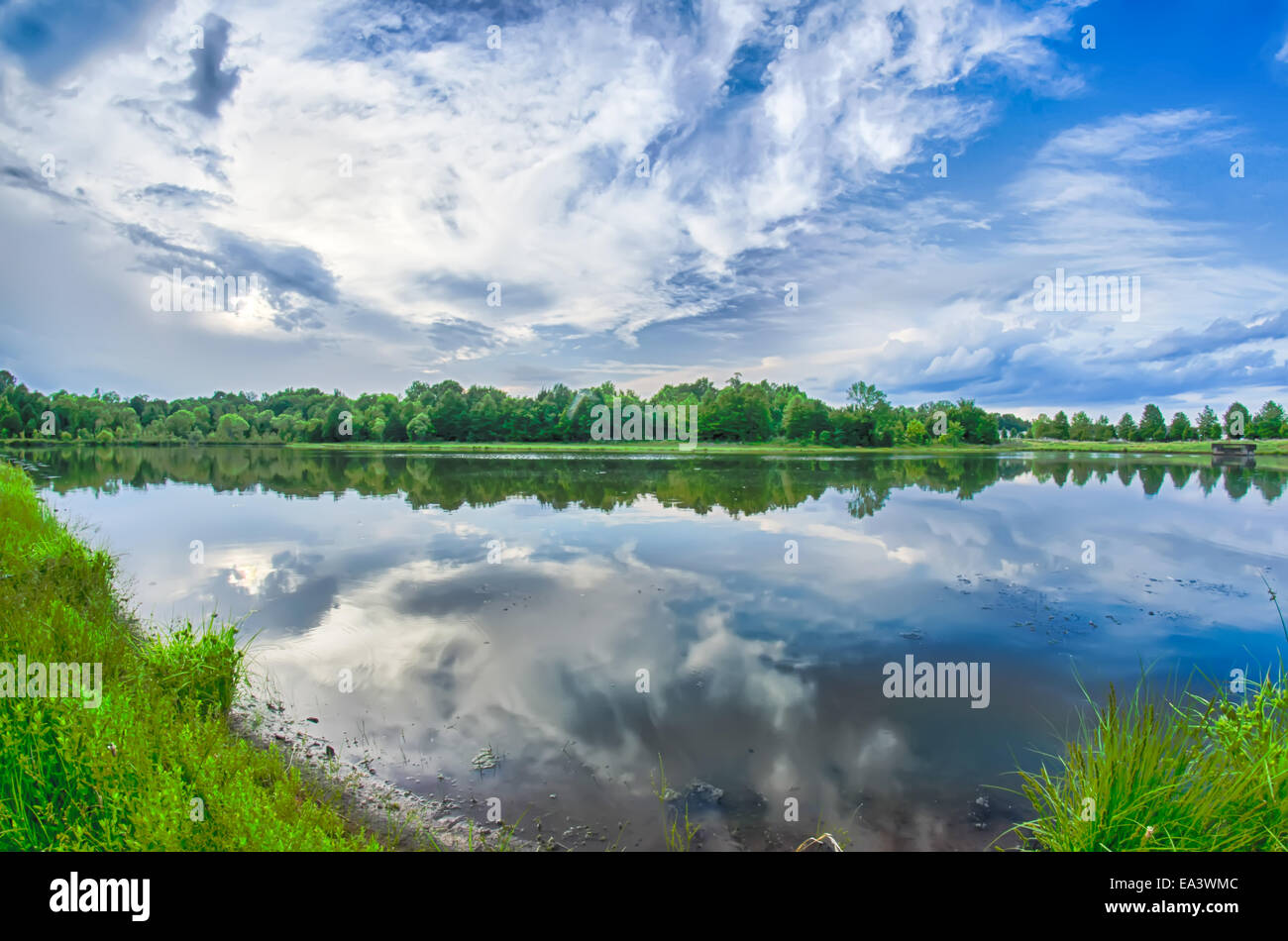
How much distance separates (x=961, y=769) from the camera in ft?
20.4

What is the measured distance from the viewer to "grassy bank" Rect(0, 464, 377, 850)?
3.85m

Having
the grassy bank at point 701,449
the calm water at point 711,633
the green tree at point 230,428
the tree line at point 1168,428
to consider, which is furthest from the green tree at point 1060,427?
the green tree at point 230,428

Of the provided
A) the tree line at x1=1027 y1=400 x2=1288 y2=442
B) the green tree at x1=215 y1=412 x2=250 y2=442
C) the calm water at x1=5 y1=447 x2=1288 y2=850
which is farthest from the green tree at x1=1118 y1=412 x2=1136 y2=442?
the green tree at x1=215 y1=412 x2=250 y2=442

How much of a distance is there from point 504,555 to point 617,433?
10065 cm

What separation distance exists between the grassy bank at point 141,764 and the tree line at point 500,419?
94.7 m

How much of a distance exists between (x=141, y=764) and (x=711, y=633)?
25.2ft

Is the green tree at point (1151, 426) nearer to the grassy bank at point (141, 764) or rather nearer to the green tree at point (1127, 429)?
the green tree at point (1127, 429)

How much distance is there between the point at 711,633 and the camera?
10148 millimetres

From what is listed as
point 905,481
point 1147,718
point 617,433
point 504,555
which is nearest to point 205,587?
point 504,555

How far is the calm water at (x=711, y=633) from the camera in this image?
6.02 metres

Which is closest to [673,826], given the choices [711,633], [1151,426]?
[711,633]

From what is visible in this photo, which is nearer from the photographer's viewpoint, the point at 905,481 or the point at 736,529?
the point at 736,529

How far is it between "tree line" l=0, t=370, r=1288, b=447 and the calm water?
78.3 metres
